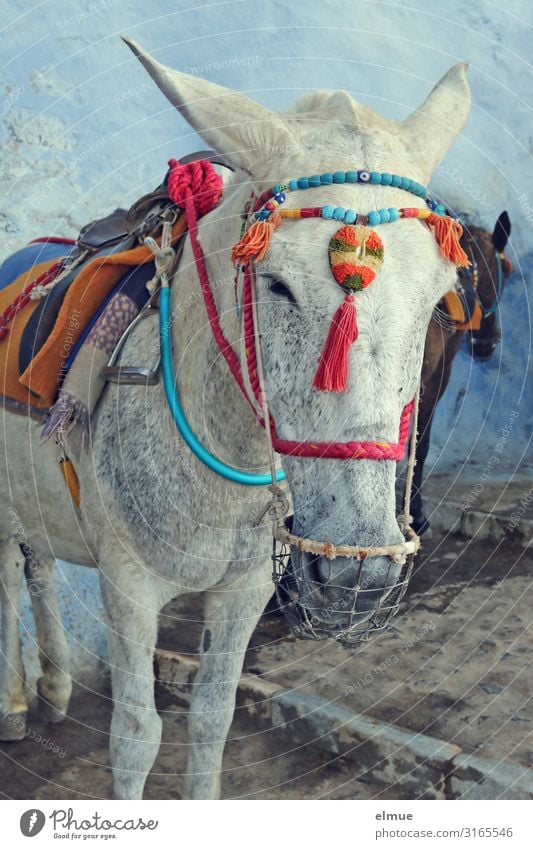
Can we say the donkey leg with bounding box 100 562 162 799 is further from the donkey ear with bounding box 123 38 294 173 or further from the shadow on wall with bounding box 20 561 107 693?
the shadow on wall with bounding box 20 561 107 693

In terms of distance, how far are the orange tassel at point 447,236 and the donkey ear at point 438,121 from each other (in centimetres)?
25

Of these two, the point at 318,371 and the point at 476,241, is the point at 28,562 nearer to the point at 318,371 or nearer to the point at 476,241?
the point at 318,371

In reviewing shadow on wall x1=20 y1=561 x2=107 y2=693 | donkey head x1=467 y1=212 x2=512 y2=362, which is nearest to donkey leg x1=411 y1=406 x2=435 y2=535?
donkey head x1=467 y1=212 x2=512 y2=362

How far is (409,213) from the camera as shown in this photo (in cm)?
198

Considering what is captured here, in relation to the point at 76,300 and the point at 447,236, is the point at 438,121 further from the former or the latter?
the point at 76,300

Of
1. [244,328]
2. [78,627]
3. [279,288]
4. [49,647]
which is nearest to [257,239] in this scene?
[279,288]

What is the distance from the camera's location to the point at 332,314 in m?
1.88

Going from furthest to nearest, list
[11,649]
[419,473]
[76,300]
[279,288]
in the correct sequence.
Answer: [419,473] < [11,649] < [76,300] < [279,288]

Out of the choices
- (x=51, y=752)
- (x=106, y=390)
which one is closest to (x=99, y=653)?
(x=51, y=752)

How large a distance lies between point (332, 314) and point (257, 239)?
0.71ft

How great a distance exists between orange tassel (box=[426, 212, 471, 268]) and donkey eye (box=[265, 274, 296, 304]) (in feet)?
1.09

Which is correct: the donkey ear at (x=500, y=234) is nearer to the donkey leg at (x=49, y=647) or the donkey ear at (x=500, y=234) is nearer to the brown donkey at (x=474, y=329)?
the brown donkey at (x=474, y=329)

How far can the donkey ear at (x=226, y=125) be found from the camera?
2.12m

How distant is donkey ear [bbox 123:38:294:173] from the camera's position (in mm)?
2125
